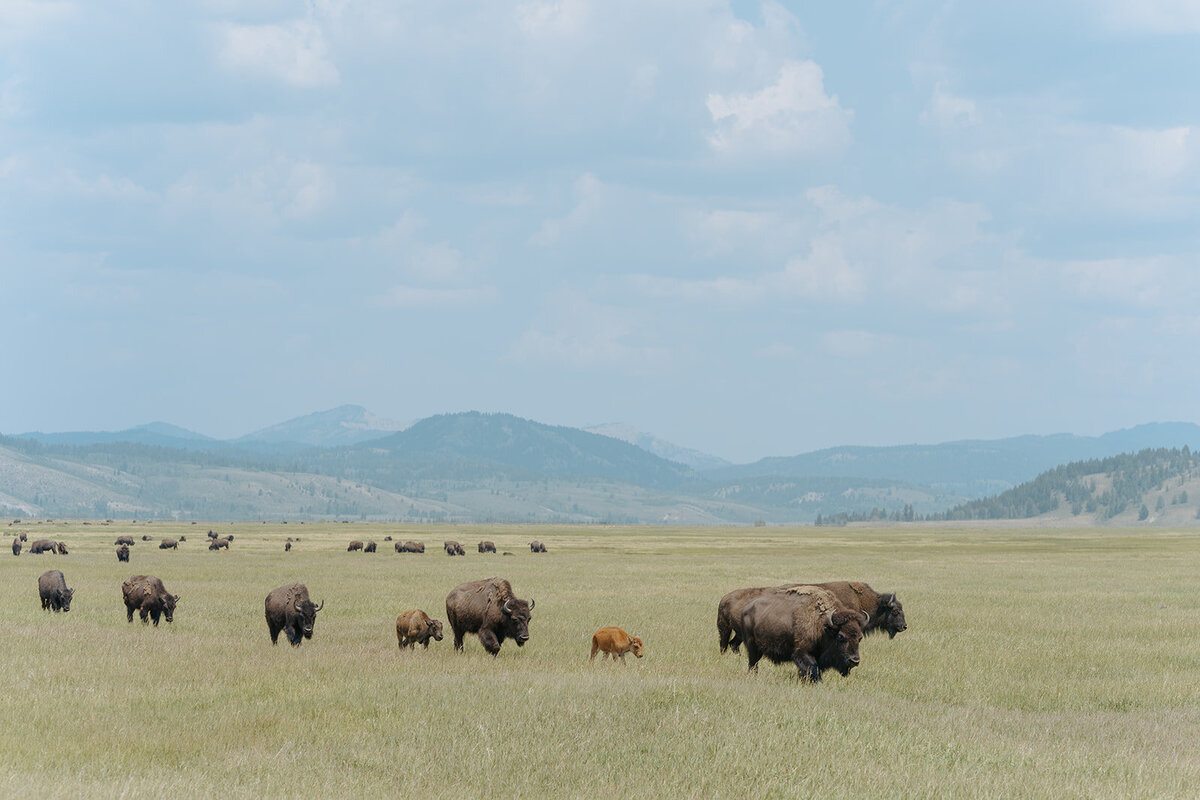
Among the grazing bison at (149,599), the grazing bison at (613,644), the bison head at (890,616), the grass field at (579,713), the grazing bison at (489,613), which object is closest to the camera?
the grass field at (579,713)

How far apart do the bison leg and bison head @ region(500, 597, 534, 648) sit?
0.32 metres

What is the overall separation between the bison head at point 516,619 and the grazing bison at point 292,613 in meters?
4.25

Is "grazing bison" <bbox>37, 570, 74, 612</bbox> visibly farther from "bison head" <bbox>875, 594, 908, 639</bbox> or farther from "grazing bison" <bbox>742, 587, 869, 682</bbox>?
"bison head" <bbox>875, 594, 908, 639</bbox>

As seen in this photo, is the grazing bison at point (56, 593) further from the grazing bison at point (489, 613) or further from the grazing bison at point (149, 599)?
the grazing bison at point (489, 613)

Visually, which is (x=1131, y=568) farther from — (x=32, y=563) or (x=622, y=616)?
(x=32, y=563)

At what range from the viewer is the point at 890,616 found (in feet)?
75.6

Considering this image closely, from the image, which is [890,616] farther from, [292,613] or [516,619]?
[292,613]

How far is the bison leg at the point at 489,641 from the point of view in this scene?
20.2 metres

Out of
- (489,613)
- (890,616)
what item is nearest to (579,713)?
(489,613)

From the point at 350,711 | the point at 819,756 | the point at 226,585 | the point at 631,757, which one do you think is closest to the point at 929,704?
the point at 819,756

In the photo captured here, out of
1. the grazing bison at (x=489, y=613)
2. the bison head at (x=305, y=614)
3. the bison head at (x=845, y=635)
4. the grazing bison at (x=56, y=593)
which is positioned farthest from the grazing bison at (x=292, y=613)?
the bison head at (x=845, y=635)

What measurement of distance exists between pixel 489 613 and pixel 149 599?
11019mm

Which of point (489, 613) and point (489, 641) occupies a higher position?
point (489, 613)

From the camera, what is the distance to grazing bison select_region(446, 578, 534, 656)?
2038 centimetres
